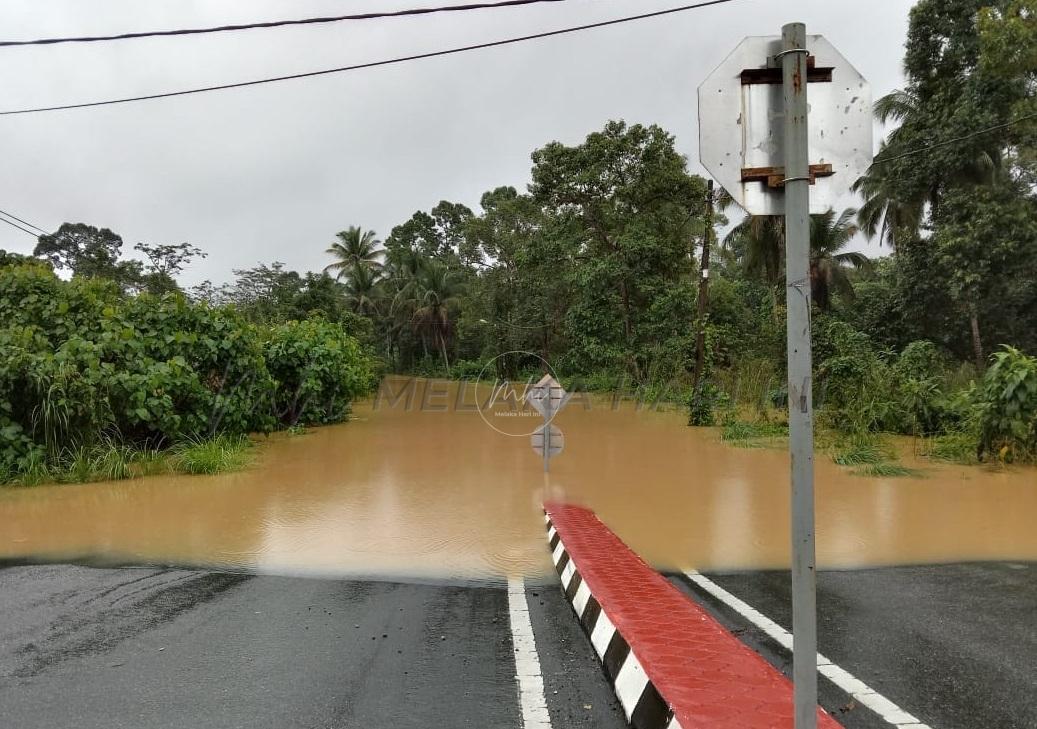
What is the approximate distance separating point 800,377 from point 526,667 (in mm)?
2213

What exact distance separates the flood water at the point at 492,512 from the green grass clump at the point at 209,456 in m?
0.33

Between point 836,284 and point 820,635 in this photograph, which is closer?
point 820,635

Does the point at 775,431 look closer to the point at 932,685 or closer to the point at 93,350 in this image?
the point at 932,685

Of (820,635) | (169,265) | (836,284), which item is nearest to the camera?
(820,635)

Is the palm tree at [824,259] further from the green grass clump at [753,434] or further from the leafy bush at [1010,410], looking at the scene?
the leafy bush at [1010,410]

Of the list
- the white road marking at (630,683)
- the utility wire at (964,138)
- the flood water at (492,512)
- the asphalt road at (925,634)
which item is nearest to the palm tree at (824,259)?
the utility wire at (964,138)

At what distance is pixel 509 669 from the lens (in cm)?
356

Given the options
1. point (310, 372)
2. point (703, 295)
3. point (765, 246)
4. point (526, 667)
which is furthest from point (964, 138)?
point (526, 667)

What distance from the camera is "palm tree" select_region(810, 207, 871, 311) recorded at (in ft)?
90.6

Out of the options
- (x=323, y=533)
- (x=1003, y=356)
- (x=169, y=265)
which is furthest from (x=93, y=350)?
(x=169, y=265)

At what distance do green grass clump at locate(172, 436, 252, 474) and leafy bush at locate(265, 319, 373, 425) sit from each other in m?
4.31

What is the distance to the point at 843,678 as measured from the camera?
3445 mm

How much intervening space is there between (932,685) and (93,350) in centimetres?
1135

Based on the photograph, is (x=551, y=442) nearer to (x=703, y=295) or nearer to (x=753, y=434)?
(x=753, y=434)
